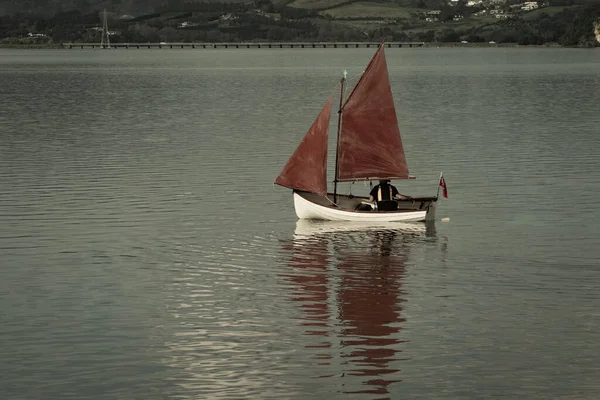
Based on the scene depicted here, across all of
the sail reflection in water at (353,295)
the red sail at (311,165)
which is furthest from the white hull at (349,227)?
the red sail at (311,165)

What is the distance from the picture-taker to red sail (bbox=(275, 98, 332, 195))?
177 ft

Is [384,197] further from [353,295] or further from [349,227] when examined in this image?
[353,295]

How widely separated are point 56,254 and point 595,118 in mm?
79896

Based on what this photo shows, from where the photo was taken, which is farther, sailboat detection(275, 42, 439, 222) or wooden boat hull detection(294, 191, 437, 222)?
sailboat detection(275, 42, 439, 222)

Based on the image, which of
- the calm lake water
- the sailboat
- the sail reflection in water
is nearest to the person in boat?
the sailboat

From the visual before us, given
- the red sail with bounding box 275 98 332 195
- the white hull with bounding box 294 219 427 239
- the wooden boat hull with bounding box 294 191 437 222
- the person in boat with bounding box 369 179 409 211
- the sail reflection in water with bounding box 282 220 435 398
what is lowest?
the sail reflection in water with bounding box 282 220 435 398

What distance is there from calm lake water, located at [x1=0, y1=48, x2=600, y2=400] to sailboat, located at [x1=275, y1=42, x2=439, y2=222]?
3.64ft

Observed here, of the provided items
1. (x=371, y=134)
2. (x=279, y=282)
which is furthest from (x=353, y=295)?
(x=371, y=134)

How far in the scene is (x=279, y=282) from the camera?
41875 millimetres

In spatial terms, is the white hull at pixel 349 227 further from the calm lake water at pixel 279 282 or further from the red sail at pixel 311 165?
the red sail at pixel 311 165

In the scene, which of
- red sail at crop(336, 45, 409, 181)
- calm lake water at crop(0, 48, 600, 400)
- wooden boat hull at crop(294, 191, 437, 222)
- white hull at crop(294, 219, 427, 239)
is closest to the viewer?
calm lake water at crop(0, 48, 600, 400)

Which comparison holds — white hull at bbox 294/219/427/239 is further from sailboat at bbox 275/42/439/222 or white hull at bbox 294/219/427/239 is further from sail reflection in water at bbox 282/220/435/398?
sailboat at bbox 275/42/439/222

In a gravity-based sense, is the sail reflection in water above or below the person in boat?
below

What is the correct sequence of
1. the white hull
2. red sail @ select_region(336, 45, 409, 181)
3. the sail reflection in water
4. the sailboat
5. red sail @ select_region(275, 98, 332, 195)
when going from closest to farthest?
the sail reflection in water → the white hull → the sailboat → red sail @ select_region(275, 98, 332, 195) → red sail @ select_region(336, 45, 409, 181)
